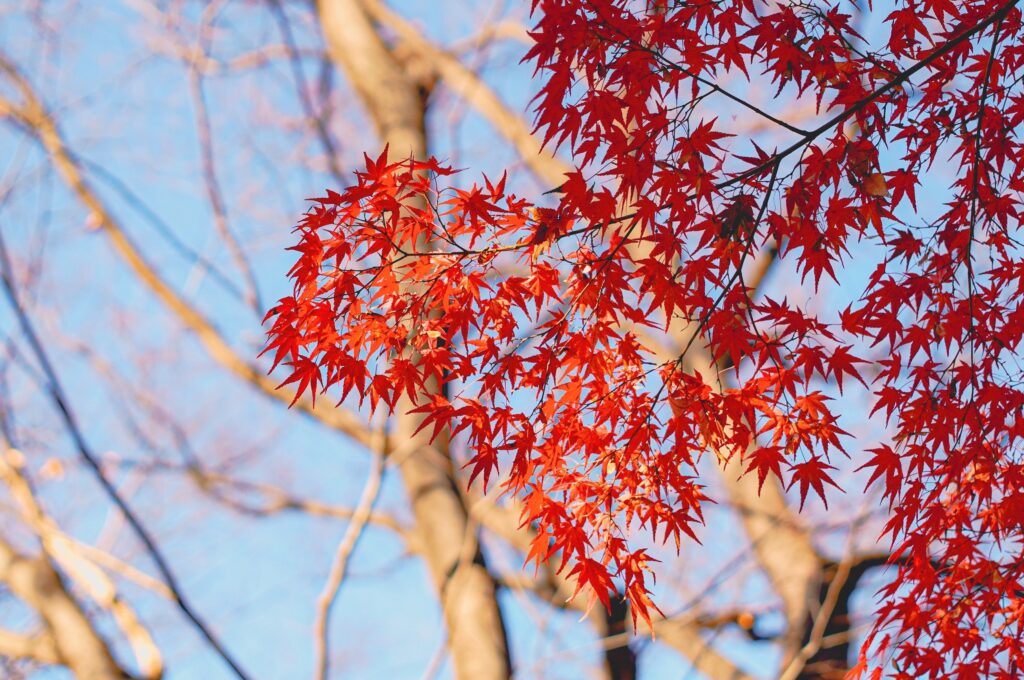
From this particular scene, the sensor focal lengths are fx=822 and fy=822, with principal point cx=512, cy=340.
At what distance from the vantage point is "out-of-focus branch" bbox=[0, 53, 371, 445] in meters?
6.85

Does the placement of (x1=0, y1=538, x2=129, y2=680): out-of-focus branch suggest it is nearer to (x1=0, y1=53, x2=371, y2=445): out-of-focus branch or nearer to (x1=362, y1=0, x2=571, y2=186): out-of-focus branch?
(x1=0, y1=53, x2=371, y2=445): out-of-focus branch

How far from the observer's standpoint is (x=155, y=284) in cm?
733

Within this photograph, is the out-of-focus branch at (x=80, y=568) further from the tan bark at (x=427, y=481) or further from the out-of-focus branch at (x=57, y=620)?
the tan bark at (x=427, y=481)

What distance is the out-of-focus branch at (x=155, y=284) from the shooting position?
685cm

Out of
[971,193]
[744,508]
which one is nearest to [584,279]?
[971,193]

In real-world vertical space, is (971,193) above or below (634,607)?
above

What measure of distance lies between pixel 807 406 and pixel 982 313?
2.50 feet

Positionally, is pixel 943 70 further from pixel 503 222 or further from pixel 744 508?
pixel 744 508

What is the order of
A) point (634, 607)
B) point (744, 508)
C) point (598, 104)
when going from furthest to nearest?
point (744, 508)
point (634, 607)
point (598, 104)

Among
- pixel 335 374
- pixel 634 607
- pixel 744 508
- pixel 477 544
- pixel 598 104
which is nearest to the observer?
pixel 598 104

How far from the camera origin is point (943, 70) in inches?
104

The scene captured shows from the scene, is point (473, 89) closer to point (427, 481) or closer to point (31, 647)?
point (427, 481)

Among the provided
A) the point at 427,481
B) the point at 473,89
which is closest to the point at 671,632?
the point at 427,481

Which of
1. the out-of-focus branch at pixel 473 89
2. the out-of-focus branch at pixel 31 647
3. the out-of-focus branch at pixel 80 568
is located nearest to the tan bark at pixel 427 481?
the out-of-focus branch at pixel 473 89
